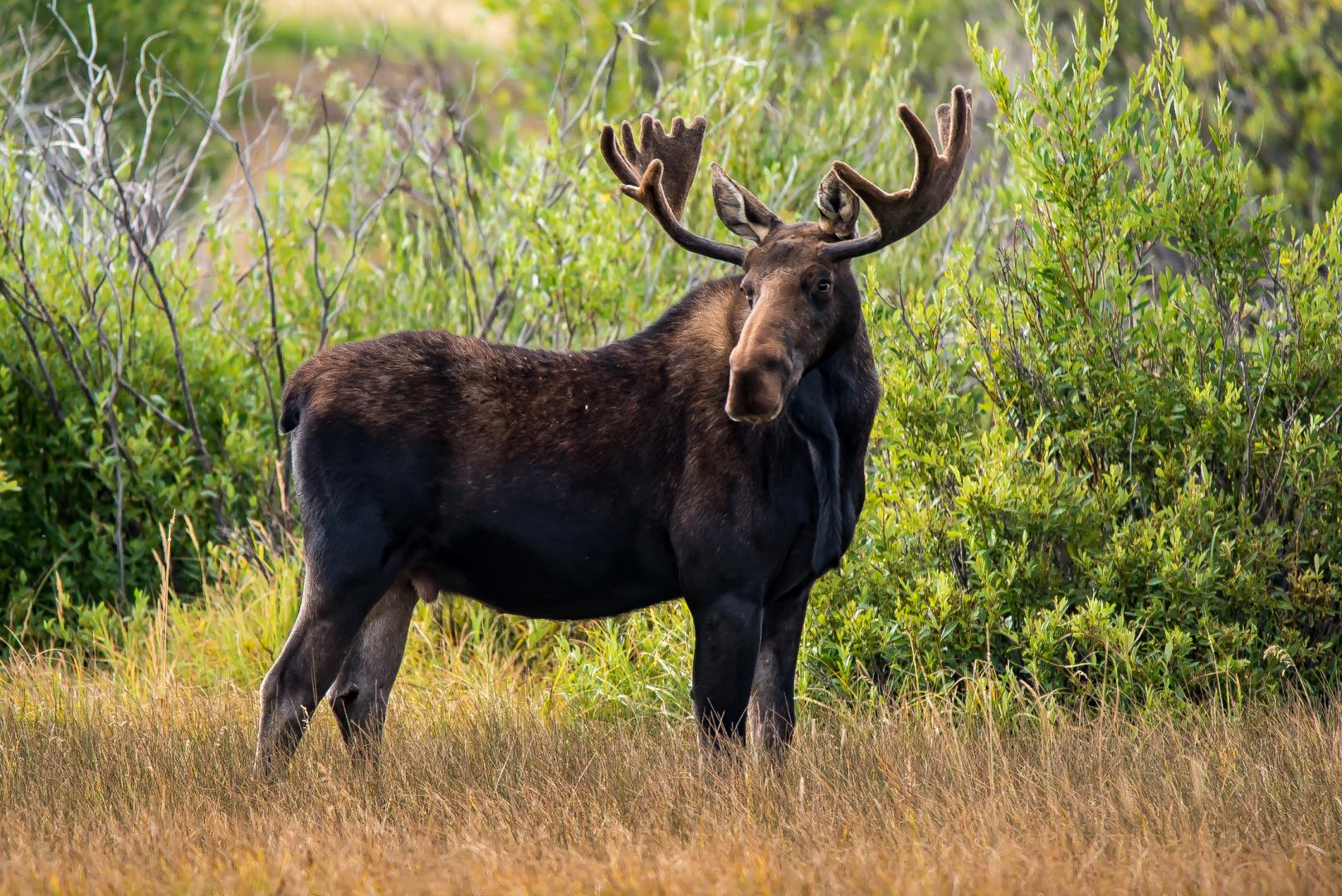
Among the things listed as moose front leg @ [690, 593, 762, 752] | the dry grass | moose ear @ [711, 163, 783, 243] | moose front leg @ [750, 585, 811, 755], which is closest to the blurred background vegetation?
the dry grass

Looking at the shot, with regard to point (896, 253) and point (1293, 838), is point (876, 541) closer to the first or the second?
point (1293, 838)

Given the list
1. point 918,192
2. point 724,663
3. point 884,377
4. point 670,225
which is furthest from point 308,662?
point 884,377

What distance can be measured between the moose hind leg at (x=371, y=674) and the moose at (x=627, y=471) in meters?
0.12

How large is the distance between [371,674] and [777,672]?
56.9 inches

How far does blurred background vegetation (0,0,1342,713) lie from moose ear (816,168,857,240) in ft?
4.80

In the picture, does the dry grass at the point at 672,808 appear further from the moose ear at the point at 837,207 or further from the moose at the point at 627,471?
the moose ear at the point at 837,207

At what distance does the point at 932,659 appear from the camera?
6.31m

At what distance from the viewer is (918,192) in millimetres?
5145

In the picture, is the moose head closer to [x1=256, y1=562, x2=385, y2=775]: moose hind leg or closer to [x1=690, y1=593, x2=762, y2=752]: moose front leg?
[x1=690, y1=593, x2=762, y2=752]: moose front leg

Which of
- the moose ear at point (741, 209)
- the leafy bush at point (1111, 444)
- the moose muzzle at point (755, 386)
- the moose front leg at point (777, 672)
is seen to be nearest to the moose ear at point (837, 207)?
the moose ear at point (741, 209)

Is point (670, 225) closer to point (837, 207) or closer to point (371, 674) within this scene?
point (837, 207)

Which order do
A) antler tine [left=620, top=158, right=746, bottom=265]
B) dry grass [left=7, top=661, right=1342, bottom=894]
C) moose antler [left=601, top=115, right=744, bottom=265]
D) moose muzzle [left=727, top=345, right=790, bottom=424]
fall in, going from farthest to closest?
moose antler [left=601, top=115, right=744, bottom=265] → antler tine [left=620, top=158, right=746, bottom=265] → moose muzzle [left=727, top=345, right=790, bottom=424] → dry grass [left=7, top=661, right=1342, bottom=894]

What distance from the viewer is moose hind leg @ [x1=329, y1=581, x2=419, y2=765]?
5.42 metres

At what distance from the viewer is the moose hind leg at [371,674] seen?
5.42 meters
